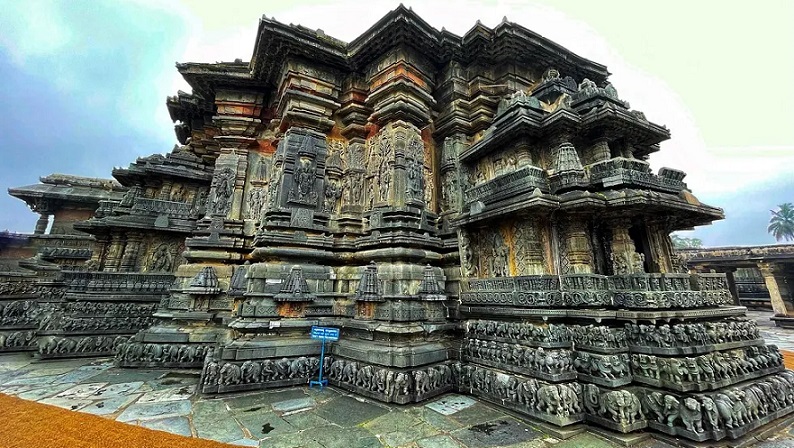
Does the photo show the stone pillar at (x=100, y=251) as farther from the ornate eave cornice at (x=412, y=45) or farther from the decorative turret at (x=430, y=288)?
the decorative turret at (x=430, y=288)

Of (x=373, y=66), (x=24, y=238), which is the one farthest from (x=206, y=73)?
(x=24, y=238)

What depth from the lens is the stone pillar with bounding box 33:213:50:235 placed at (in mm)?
17047

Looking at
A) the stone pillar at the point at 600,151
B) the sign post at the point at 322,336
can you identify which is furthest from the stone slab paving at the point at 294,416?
the stone pillar at the point at 600,151

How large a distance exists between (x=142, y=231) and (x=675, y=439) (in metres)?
13.3

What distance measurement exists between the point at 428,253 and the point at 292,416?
3.81 meters

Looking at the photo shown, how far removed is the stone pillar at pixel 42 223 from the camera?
17.0 metres

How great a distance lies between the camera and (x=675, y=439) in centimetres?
362

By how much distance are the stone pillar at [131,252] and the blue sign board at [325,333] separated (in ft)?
26.0

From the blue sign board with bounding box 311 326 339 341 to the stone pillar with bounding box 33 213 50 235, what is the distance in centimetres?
2124

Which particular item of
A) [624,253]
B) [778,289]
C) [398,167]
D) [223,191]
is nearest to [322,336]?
[398,167]

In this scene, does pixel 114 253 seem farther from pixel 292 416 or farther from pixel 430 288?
pixel 430 288

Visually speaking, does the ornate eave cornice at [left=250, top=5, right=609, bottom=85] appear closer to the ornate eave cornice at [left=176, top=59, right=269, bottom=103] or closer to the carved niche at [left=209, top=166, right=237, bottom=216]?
the ornate eave cornice at [left=176, top=59, right=269, bottom=103]

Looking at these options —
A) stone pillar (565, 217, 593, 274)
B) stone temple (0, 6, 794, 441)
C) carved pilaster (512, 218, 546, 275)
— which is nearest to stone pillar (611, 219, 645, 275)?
stone temple (0, 6, 794, 441)

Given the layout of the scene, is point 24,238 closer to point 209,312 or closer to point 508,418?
point 209,312
